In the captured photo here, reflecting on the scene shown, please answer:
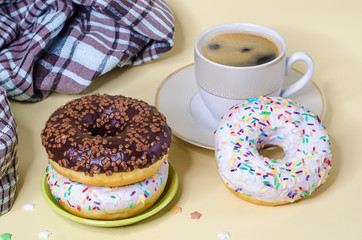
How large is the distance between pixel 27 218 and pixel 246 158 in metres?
0.55

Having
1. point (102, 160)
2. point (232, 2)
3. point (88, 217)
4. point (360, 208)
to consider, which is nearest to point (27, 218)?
point (88, 217)

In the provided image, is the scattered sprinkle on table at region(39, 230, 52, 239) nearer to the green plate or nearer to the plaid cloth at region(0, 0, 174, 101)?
the green plate

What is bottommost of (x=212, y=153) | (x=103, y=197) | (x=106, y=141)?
(x=212, y=153)

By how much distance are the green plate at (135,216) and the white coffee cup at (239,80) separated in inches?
9.6

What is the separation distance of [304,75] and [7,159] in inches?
33.2

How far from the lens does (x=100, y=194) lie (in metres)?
1.30

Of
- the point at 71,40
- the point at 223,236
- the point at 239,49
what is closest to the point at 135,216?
the point at 223,236

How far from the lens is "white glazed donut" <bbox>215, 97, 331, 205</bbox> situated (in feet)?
4.39

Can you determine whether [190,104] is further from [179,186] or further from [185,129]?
[179,186]

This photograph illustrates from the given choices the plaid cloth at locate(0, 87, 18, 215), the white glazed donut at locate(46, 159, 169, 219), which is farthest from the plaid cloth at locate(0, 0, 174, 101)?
the white glazed donut at locate(46, 159, 169, 219)

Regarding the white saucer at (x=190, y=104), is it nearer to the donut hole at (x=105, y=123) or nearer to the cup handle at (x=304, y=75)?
the cup handle at (x=304, y=75)

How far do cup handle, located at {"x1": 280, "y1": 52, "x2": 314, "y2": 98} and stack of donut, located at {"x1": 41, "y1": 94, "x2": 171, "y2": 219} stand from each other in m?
0.43

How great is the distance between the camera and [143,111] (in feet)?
4.66

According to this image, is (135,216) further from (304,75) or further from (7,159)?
(304,75)
